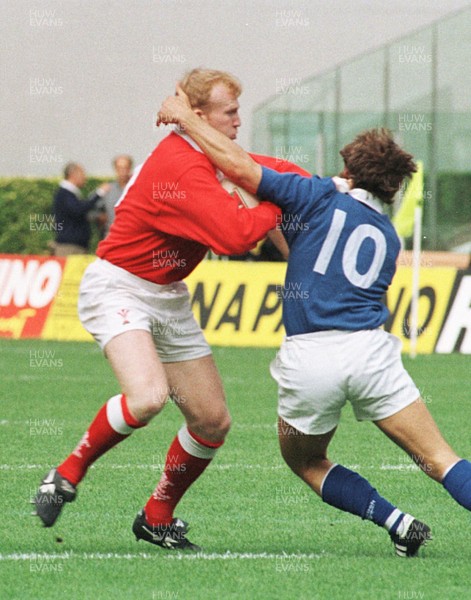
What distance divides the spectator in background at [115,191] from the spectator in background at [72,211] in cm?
9

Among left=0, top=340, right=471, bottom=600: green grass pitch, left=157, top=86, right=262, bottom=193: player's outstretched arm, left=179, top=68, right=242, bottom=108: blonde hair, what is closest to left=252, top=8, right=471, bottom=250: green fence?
left=0, top=340, right=471, bottom=600: green grass pitch

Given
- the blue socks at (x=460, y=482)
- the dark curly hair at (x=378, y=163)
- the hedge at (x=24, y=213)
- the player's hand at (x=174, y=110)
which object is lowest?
the hedge at (x=24, y=213)

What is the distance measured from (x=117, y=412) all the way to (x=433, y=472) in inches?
51.0

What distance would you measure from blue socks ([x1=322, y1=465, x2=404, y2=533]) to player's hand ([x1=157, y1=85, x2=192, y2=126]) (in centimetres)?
160

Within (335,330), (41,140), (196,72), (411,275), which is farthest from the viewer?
(41,140)

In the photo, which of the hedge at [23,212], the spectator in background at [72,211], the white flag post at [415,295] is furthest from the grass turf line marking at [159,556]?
the hedge at [23,212]

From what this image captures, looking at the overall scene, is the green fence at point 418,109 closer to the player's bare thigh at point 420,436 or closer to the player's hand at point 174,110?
the player's hand at point 174,110

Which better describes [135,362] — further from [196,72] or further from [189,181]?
[196,72]

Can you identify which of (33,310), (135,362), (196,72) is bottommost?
(33,310)

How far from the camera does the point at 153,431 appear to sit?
9.92 m

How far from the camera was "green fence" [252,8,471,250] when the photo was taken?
72.0ft

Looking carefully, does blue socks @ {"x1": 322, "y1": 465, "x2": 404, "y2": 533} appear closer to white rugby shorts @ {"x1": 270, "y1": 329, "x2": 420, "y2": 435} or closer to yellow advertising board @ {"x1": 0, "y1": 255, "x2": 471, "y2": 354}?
white rugby shorts @ {"x1": 270, "y1": 329, "x2": 420, "y2": 435}

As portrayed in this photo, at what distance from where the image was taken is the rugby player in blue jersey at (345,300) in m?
5.27

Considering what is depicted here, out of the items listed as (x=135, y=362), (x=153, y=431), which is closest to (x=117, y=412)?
(x=135, y=362)
